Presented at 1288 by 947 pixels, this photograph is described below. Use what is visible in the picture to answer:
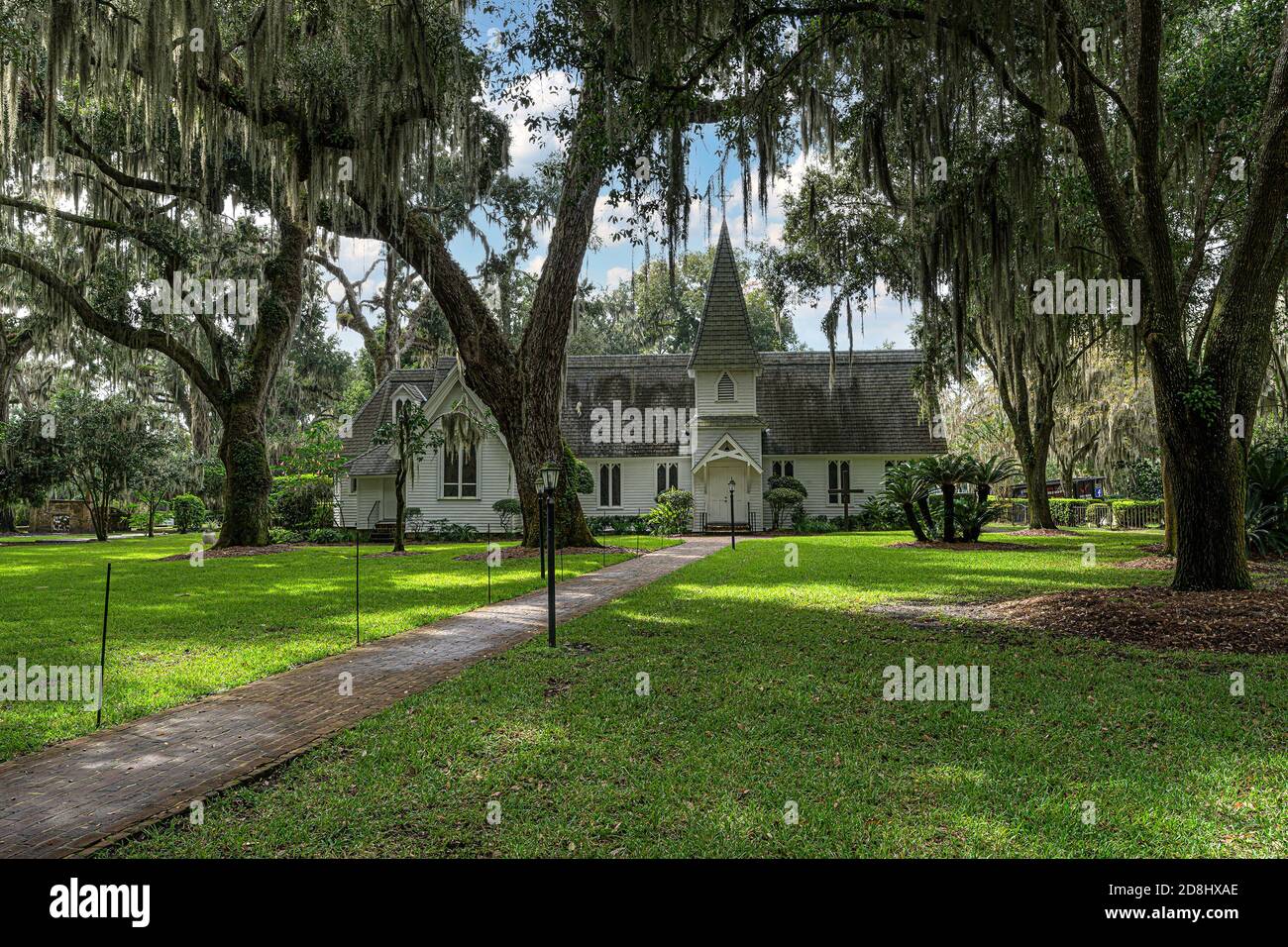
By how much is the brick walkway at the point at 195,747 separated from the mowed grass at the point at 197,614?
14.7 inches

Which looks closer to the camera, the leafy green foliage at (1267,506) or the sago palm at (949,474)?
the leafy green foliage at (1267,506)

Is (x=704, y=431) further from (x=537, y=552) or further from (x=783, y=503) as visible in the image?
(x=537, y=552)

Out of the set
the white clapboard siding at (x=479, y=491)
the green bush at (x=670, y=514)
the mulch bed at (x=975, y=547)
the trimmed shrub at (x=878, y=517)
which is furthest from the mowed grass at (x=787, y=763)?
the white clapboard siding at (x=479, y=491)

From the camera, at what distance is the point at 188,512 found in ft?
122

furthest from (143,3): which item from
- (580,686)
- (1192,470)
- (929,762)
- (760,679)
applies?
(1192,470)

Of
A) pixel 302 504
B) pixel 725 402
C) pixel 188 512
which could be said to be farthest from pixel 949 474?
pixel 188 512

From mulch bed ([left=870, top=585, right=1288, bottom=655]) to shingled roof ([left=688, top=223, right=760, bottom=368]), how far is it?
22.6 meters

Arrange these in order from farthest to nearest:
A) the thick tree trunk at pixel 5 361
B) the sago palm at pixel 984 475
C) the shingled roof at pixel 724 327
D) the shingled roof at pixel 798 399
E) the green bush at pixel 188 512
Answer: the green bush at pixel 188 512 → the shingled roof at pixel 798 399 → the shingled roof at pixel 724 327 → the thick tree trunk at pixel 5 361 → the sago palm at pixel 984 475

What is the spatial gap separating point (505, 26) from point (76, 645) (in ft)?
35.6

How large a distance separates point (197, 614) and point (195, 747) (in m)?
6.46

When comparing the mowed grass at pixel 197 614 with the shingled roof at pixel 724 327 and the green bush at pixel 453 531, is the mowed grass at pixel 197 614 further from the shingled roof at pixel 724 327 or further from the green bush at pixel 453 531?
the shingled roof at pixel 724 327

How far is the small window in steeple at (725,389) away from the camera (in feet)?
109

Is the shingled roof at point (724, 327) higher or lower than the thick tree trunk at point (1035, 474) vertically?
higher
